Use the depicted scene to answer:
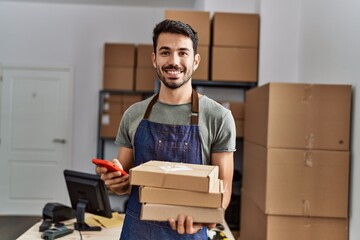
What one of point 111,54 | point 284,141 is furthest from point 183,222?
point 111,54

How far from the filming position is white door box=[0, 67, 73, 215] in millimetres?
4461

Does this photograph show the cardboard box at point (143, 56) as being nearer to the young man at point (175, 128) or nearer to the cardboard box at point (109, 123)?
the cardboard box at point (109, 123)

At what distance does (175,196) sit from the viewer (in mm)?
947

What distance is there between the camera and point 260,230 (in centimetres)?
220

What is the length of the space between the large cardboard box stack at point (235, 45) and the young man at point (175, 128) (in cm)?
194

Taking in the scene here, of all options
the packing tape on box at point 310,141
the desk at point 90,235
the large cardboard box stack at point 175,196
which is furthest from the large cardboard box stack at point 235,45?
the large cardboard box stack at point 175,196

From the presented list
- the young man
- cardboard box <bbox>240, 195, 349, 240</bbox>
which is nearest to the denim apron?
the young man

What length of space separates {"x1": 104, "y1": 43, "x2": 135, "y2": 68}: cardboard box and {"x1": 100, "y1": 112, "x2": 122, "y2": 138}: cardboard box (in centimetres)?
59

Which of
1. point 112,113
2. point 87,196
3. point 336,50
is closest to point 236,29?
point 336,50

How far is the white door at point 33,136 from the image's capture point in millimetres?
4461

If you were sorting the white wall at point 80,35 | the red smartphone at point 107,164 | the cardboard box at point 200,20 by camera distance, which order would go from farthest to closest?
1. the white wall at point 80,35
2. the cardboard box at point 200,20
3. the red smartphone at point 107,164

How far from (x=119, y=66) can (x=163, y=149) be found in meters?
3.05

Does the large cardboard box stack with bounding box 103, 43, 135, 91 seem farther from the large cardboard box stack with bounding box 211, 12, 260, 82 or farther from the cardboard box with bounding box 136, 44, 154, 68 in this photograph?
the large cardboard box stack with bounding box 211, 12, 260, 82

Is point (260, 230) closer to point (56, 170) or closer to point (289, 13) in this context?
point (289, 13)
